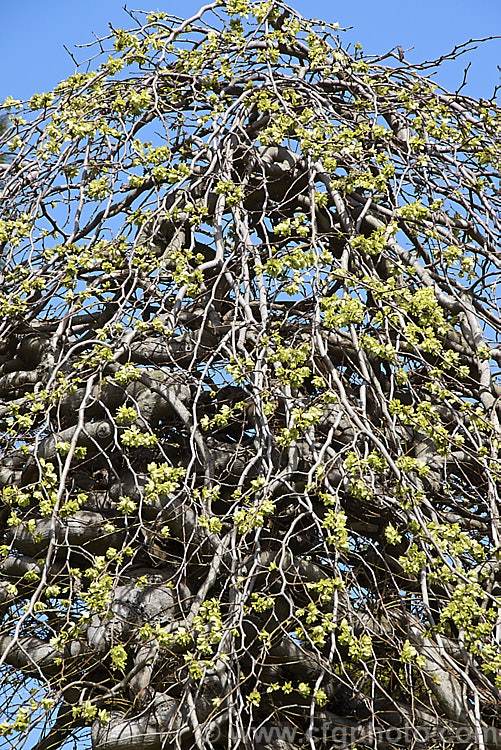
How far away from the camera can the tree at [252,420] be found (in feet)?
8.45

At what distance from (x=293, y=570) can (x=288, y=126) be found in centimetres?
179

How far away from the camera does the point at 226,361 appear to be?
2867mm

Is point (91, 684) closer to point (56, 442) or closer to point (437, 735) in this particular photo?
point (56, 442)

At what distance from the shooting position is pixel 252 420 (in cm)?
315

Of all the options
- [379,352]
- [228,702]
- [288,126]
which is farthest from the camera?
[288,126]

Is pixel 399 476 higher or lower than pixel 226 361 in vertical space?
lower

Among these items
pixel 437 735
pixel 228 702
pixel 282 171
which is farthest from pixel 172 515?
pixel 282 171

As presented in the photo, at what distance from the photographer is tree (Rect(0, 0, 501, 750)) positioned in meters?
2.57

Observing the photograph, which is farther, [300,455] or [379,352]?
→ [300,455]

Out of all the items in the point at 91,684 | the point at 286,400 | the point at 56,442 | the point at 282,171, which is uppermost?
the point at 282,171

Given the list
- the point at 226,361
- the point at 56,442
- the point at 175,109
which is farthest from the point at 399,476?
the point at 175,109

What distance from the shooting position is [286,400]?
2736mm

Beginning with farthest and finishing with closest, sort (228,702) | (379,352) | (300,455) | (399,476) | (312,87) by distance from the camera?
1. (312,87)
2. (300,455)
3. (379,352)
4. (399,476)
5. (228,702)

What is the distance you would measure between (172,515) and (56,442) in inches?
19.5
